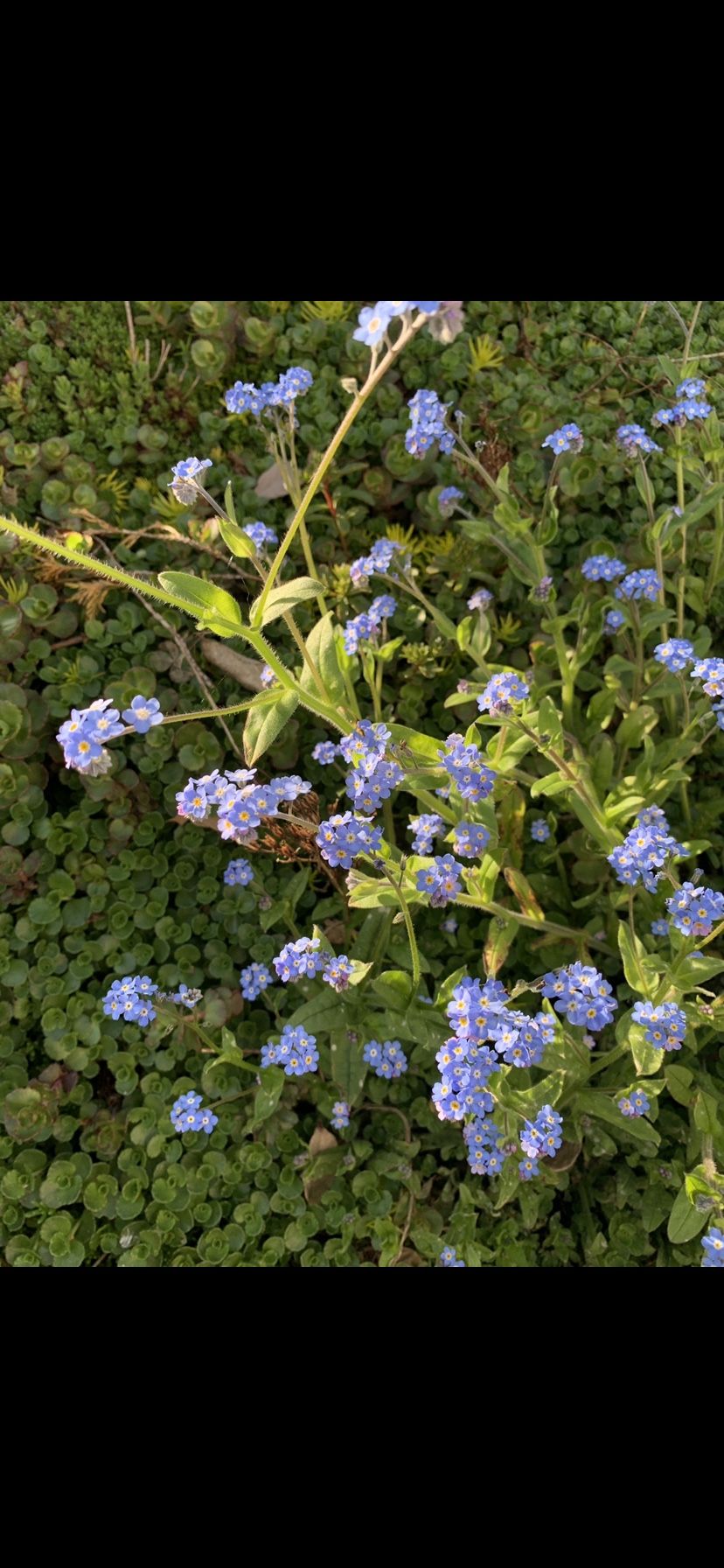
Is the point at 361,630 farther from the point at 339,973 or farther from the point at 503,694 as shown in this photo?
the point at 339,973

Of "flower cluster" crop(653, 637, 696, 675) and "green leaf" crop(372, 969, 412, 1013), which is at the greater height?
"flower cluster" crop(653, 637, 696, 675)

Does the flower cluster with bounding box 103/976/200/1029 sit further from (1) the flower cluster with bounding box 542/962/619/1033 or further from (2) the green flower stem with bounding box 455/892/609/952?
(1) the flower cluster with bounding box 542/962/619/1033

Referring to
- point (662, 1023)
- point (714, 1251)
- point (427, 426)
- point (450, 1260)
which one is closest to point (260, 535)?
point (427, 426)

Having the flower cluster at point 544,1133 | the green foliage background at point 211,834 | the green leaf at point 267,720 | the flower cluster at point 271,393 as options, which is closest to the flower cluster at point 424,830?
the green foliage background at point 211,834

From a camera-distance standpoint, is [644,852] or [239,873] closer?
[644,852]

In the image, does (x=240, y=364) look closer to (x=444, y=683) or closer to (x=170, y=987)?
(x=444, y=683)

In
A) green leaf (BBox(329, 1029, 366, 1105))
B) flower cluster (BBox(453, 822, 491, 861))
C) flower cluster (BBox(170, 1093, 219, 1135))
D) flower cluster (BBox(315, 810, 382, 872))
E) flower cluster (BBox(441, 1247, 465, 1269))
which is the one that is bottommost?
flower cluster (BBox(441, 1247, 465, 1269))

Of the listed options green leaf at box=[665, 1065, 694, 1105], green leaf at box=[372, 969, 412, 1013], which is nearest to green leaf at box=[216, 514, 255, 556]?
green leaf at box=[372, 969, 412, 1013]

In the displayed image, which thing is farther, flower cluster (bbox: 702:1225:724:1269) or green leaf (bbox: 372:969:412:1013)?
green leaf (bbox: 372:969:412:1013)
